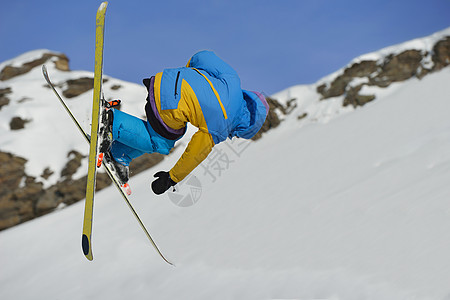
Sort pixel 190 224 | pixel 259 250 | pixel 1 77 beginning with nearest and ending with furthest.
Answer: pixel 259 250
pixel 190 224
pixel 1 77

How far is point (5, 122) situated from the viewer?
57.1ft

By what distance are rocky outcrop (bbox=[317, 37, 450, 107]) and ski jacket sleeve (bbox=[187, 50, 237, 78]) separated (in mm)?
20545

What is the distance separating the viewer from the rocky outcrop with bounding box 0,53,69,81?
2184 centimetres

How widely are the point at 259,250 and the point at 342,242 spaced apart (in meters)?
1.08

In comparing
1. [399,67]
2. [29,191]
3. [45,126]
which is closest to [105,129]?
[29,191]

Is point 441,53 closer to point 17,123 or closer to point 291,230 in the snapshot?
point 291,230

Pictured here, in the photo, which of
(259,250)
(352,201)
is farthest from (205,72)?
(352,201)

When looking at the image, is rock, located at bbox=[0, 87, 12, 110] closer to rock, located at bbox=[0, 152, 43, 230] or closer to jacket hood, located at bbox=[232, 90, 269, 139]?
rock, located at bbox=[0, 152, 43, 230]

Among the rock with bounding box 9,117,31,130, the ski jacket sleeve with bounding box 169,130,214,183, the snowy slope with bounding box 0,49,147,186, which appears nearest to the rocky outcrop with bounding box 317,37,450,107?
the snowy slope with bounding box 0,49,147,186

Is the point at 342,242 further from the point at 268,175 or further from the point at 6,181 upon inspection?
the point at 6,181

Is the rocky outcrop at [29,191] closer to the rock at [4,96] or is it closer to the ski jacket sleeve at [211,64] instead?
the rock at [4,96]

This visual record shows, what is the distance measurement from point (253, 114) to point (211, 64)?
0.41 m

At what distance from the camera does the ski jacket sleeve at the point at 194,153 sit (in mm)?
2036

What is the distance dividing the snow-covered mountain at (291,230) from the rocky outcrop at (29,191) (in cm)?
360
